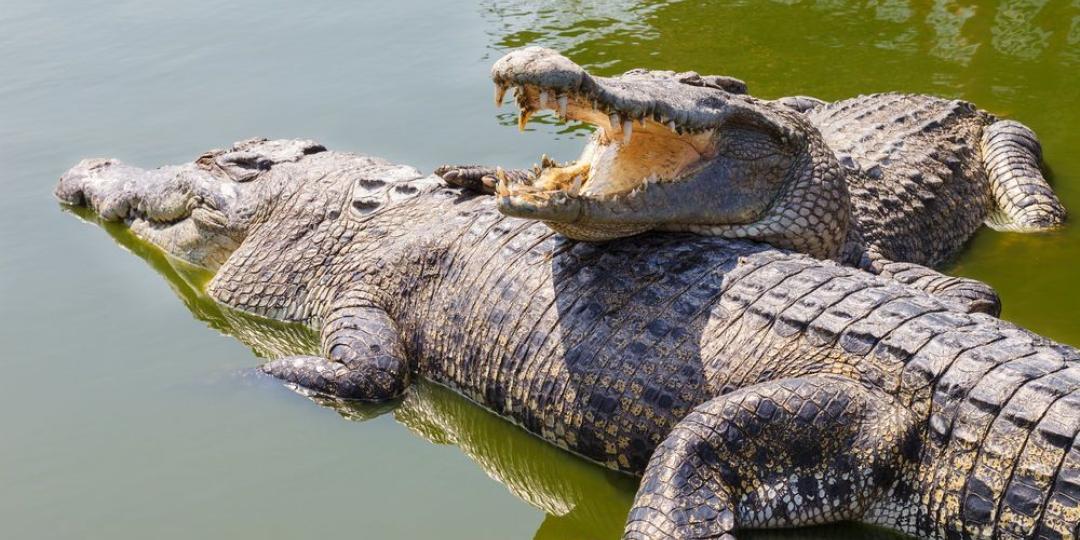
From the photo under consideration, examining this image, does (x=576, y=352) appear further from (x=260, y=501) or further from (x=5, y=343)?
(x=5, y=343)

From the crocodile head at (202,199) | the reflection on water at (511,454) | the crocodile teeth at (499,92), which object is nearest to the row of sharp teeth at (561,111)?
the crocodile teeth at (499,92)

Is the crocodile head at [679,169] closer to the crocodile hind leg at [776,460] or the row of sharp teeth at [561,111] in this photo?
the row of sharp teeth at [561,111]

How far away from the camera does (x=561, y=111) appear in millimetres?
3848

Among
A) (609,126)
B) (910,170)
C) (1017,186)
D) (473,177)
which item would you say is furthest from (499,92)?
(1017,186)

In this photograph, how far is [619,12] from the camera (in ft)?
32.1

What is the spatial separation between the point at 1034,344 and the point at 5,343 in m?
4.63

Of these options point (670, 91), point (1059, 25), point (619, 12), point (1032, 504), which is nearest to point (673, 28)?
point (619, 12)

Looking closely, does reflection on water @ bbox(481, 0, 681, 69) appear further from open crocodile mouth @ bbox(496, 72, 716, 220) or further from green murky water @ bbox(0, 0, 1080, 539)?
open crocodile mouth @ bbox(496, 72, 716, 220)

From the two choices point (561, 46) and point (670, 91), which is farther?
point (561, 46)

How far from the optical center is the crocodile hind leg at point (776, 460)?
333 centimetres

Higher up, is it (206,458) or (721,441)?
(721,441)

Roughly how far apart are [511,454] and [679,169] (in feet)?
4.15

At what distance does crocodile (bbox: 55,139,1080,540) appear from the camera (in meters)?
3.25

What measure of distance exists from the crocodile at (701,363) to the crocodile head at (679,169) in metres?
0.16
